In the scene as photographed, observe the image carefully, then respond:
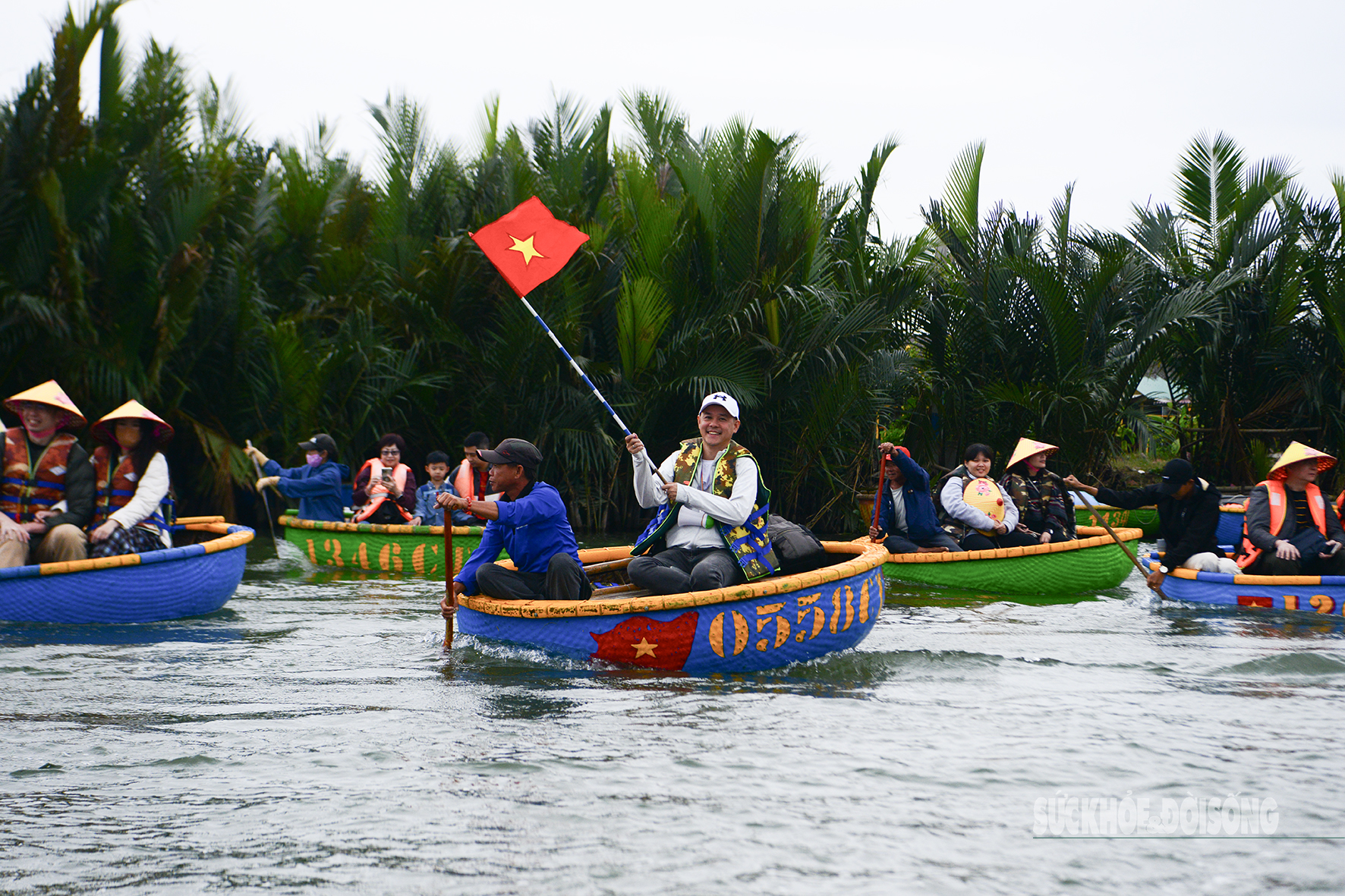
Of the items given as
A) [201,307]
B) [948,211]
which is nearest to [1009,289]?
[948,211]

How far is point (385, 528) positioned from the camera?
12.1 m

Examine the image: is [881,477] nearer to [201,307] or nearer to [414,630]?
[414,630]

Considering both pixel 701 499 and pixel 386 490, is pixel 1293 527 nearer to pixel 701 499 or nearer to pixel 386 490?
pixel 701 499

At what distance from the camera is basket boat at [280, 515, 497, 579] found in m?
12.0

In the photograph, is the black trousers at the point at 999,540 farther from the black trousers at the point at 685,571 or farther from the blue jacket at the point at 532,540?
the blue jacket at the point at 532,540

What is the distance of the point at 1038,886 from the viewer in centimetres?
384

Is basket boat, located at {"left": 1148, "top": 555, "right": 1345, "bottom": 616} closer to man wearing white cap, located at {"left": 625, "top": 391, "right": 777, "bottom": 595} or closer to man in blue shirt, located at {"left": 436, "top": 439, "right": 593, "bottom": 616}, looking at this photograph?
man wearing white cap, located at {"left": 625, "top": 391, "right": 777, "bottom": 595}

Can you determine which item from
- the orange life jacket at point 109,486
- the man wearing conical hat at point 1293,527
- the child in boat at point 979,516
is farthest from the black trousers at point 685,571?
the child in boat at point 979,516

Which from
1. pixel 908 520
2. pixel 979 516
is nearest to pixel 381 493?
pixel 908 520

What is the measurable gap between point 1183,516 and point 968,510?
1986 mm

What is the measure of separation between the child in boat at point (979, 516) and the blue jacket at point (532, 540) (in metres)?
5.07

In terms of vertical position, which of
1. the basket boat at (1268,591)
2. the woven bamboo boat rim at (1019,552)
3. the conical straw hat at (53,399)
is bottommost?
the basket boat at (1268,591)

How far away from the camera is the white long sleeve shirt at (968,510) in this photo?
11.2m

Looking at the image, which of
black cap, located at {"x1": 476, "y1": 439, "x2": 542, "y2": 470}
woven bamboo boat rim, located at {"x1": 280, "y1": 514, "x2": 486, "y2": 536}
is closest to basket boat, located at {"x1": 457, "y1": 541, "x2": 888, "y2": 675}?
black cap, located at {"x1": 476, "y1": 439, "x2": 542, "y2": 470}
